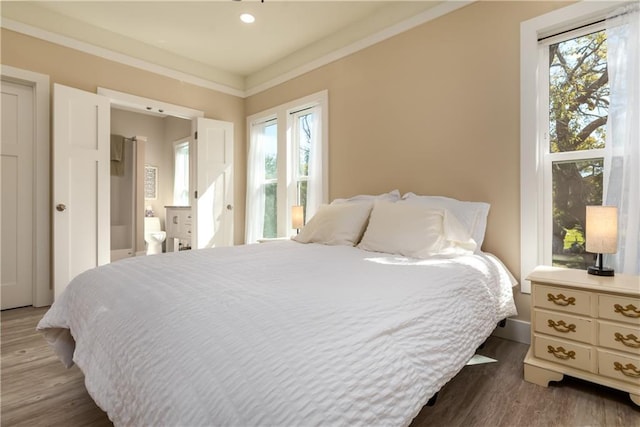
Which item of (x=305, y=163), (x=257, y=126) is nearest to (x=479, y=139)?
(x=305, y=163)

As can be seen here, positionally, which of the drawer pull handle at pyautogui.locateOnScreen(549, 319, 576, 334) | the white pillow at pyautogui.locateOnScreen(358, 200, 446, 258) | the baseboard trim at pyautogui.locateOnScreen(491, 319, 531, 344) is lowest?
the baseboard trim at pyautogui.locateOnScreen(491, 319, 531, 344)

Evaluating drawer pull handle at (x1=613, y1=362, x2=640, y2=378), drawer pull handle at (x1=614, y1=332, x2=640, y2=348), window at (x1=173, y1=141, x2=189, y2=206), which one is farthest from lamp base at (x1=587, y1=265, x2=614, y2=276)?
window at (x1=173, y1=141, x2=189, y2=206)

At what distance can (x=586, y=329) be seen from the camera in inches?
62.8

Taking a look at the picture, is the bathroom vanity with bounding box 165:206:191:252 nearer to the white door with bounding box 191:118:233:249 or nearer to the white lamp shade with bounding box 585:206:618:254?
the white door with bounding box 191:118:233:249

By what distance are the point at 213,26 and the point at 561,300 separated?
12.3ft

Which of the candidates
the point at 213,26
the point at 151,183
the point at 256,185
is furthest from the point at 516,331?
the point at 151,183

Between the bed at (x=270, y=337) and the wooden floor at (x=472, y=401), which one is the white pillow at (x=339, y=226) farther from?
the wooden floor at (x=472, y=401)

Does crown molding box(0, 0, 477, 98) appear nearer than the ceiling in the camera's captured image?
Yes

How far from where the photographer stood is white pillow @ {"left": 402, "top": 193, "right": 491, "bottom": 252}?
7.48ft

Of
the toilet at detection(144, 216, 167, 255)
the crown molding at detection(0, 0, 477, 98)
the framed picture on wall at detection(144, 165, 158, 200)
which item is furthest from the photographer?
the framed picture on wall at detection(144, 165, 158, 200)

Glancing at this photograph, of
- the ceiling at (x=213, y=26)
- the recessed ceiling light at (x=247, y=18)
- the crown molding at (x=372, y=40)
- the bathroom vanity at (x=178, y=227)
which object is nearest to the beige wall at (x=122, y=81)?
the ceiling at (x=213, y=26)

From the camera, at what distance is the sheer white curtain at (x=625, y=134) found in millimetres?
1839

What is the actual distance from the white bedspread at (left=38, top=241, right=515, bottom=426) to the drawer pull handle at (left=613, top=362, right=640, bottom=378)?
0.57 meters

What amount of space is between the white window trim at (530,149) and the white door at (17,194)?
4300 millimetres
